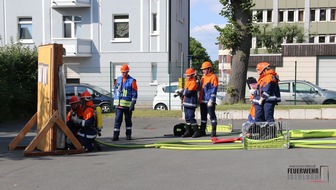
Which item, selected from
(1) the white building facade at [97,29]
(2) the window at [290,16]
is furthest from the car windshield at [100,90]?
(2) the window at [290,16]

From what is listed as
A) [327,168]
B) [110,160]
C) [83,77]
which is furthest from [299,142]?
[83,77]

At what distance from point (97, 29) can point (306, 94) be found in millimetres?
17043

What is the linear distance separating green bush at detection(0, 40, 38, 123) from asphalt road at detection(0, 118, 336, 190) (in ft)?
18.8

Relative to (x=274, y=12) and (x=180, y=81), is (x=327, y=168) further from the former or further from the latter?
(x=274, y=12)

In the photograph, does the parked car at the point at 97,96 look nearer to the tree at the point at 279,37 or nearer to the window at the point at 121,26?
the window at the point at 121,26

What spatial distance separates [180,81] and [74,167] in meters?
10.0

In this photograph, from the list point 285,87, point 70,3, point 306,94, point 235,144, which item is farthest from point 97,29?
point 235,144

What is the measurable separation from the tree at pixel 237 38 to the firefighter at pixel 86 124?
31.0 feet

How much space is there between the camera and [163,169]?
7398 mm

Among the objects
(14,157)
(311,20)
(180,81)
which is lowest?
(14,157)

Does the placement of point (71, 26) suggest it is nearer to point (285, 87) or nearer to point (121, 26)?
point (121, 26)

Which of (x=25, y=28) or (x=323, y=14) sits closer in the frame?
(x=25, y=28)

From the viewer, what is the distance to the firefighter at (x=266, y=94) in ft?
31.4

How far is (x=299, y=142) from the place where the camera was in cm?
941
